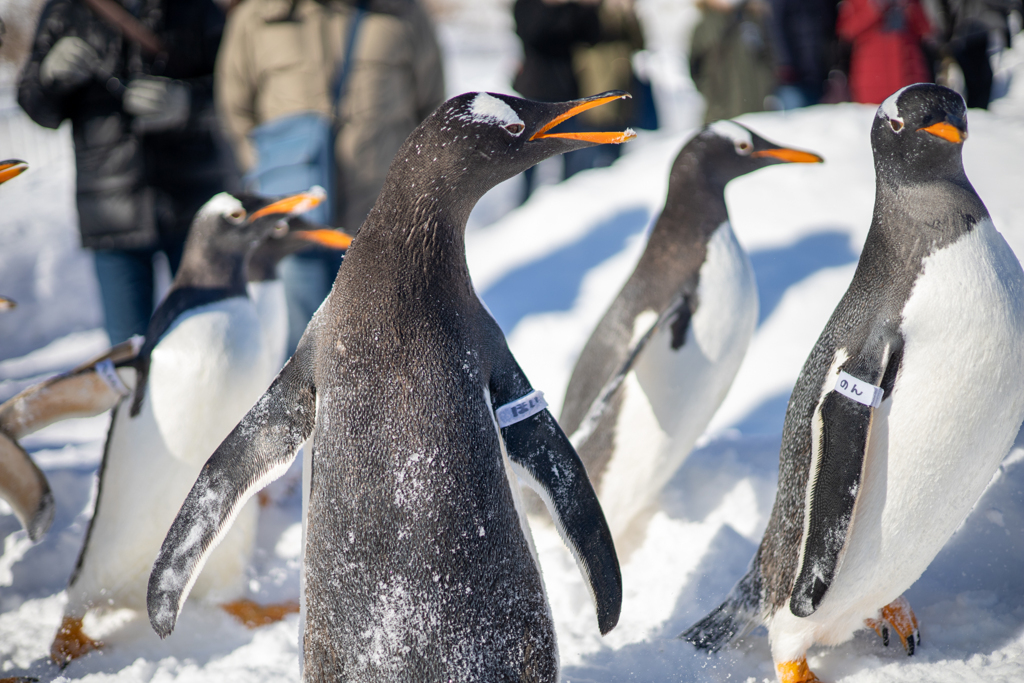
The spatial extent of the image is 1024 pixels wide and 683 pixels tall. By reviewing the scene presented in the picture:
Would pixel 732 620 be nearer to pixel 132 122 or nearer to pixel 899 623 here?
pixel 899 623

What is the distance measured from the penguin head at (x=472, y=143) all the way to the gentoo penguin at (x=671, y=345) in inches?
34.4

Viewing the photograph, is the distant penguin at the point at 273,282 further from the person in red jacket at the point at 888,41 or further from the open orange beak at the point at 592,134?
the person in red jacket at the point at 888,41

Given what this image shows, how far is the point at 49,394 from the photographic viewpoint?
6.75 ft

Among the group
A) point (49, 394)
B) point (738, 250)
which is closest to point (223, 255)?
point (49, 394)

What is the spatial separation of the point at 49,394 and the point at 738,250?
6.54 feet

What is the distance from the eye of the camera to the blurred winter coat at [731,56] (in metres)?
5.51

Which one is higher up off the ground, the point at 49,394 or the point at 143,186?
the point at 143,186

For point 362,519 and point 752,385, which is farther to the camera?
point 752,385

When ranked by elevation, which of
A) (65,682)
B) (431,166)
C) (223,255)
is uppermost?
(431,166)

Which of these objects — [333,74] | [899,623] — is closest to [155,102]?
[333,74]

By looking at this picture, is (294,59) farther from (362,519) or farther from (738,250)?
(362,519)

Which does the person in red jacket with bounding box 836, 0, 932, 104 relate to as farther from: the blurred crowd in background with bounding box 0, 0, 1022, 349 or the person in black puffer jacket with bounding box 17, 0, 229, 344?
the person in black puffer jacket with bounding box 17, 0, 229, 344

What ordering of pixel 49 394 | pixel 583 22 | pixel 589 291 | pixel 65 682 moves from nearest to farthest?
pixel 65 682, pixel 49 394, pixel 589 291, pixel 583 22

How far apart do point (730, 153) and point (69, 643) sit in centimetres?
227
